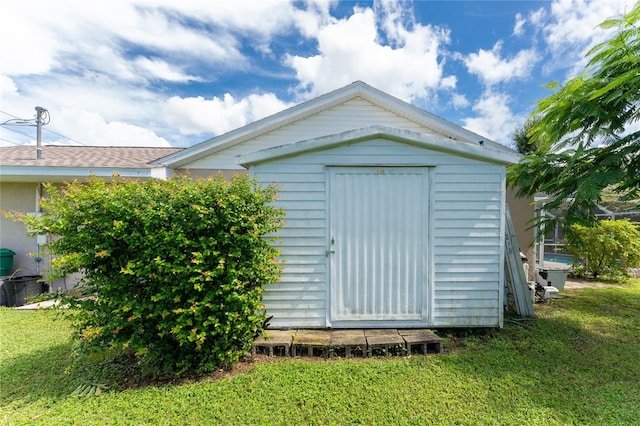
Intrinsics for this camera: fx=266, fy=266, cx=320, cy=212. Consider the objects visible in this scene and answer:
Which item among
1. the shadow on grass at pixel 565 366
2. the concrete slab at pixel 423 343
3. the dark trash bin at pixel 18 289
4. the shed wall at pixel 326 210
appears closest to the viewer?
the shadow on grass at pixel 565 366

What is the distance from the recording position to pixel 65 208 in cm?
268

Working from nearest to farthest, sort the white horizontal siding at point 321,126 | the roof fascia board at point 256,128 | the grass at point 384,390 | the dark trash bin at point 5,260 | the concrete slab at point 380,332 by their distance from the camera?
1. the grass at point 384,390
2. the concrete slab at point 380,332
3. the dark trash bin at point 5,260
4. the roof fascia board at point 256,128
5. the white horizontal siding at point 321,126

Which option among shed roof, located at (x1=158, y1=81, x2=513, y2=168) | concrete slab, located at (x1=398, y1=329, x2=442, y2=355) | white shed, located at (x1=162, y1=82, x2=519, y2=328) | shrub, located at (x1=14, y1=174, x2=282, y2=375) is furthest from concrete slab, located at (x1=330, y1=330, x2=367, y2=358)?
shed roof, located at (x1=158, y1=81, x2=513, y2=168)

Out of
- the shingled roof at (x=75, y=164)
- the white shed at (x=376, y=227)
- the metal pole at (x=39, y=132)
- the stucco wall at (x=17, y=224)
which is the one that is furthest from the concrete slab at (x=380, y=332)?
the metal pole at (x=39, y=132)

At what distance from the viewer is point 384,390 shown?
2.61 meters

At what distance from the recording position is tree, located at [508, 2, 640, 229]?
318 cm

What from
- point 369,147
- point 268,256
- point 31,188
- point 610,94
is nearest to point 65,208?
point 268,256

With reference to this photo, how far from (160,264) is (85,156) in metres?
6.42

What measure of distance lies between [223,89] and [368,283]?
10.7m

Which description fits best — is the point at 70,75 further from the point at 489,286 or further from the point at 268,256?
the point at 489,286

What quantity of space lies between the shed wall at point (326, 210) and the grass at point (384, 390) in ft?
2.35

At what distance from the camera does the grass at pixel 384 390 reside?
2.29m

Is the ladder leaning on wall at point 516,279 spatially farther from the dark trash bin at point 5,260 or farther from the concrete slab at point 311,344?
the dark trash bin at point 5,260

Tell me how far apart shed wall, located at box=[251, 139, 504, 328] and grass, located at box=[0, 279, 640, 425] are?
0.72 meters
